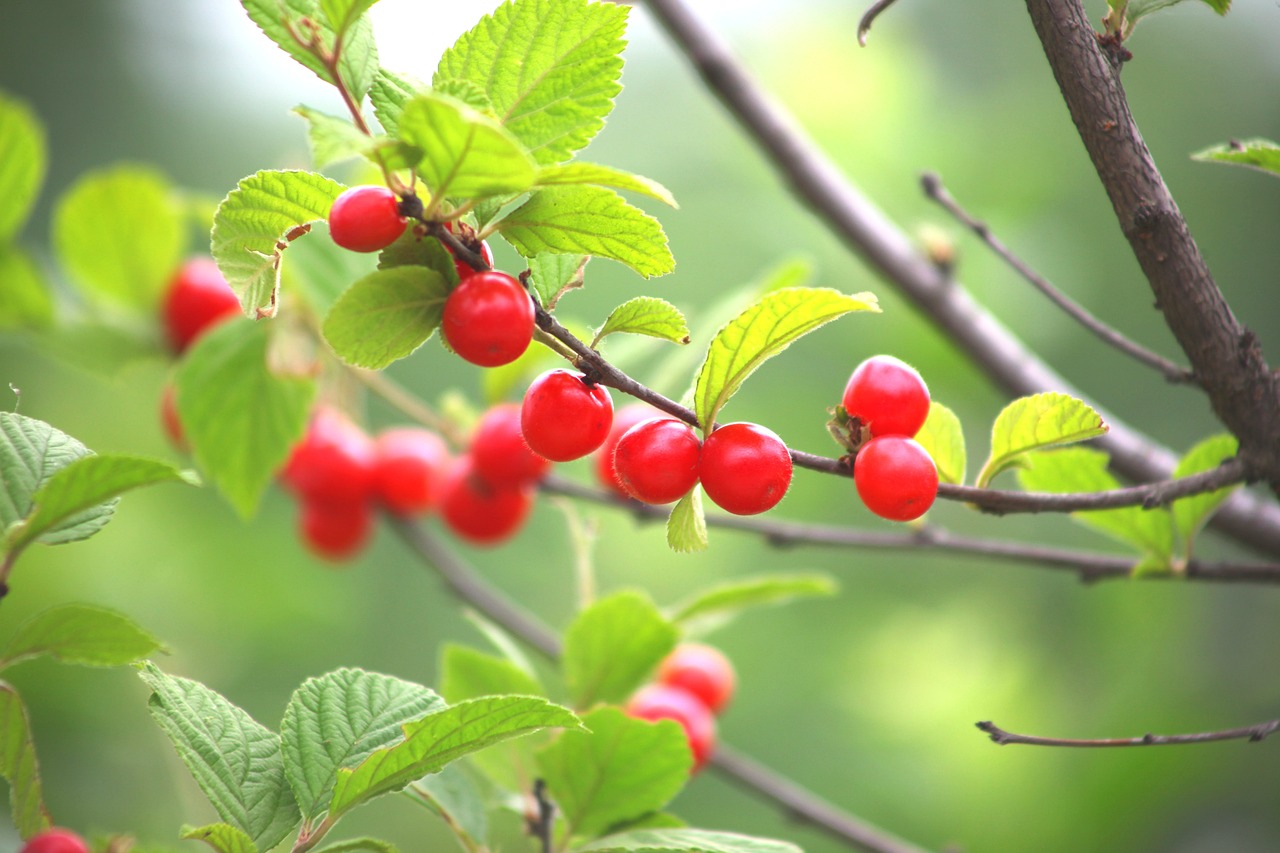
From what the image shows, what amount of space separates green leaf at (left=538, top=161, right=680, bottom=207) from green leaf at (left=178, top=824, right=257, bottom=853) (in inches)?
14.6

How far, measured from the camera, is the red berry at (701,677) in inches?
52.3

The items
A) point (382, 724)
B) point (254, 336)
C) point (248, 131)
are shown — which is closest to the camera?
point (382, 724)

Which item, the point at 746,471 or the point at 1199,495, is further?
the point at 1199,495

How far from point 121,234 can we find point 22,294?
165 millimetres

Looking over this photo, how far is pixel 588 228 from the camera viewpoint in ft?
1.74

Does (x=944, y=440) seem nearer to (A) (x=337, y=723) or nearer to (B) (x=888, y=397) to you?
(B) (x=888, y=397)

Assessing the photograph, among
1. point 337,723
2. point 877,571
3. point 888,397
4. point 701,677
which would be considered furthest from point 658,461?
point 877,571

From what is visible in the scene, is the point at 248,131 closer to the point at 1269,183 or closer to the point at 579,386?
the point at 1269,183

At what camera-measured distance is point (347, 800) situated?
58 centimetres

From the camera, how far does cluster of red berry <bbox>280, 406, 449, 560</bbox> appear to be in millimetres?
1537

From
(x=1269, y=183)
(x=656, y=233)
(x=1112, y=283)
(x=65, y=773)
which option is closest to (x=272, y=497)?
(x=65, y=773)

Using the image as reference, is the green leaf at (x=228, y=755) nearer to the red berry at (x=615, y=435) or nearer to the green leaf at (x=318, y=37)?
the green leaf at (x=318, y=37)

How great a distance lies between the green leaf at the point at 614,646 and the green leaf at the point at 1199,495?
0.43 metres

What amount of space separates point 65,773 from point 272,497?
1109 mm
